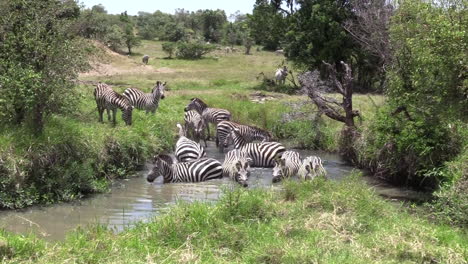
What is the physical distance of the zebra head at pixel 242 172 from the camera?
42.7 ft

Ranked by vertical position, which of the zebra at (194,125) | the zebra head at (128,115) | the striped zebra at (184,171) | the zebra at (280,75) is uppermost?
the zebra at (280,75)

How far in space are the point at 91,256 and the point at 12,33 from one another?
23.6ft

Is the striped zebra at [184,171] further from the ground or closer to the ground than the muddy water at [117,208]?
further from the ground

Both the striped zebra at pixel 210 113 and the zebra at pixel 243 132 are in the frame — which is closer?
the zebra at pixel 243 132

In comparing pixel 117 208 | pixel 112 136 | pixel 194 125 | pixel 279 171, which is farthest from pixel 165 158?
pixel 194 125

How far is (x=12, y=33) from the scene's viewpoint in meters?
12.1

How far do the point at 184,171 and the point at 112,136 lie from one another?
1.96m

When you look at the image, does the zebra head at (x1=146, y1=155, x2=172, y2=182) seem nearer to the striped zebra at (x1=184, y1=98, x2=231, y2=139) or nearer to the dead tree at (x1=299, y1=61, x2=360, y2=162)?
the dead tree at (x1=299, y1=61, x2=360, y2=162)

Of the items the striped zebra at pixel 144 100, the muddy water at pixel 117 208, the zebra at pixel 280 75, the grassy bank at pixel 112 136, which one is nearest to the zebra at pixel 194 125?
the grassy bank at pixel 112 136

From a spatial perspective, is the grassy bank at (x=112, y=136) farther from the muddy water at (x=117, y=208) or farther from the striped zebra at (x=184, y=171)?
the striped zebra at (x=184, y=171)

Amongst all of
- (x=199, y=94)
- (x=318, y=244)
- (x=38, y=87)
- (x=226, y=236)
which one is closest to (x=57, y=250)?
(x=226, y=236)

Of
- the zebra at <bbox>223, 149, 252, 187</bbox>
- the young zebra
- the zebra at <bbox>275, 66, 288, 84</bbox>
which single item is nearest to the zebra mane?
the young zebra

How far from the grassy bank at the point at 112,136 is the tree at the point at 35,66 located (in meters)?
0.48

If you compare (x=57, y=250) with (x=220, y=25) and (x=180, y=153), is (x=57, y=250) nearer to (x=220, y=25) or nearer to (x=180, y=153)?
(x=180, y=153)
